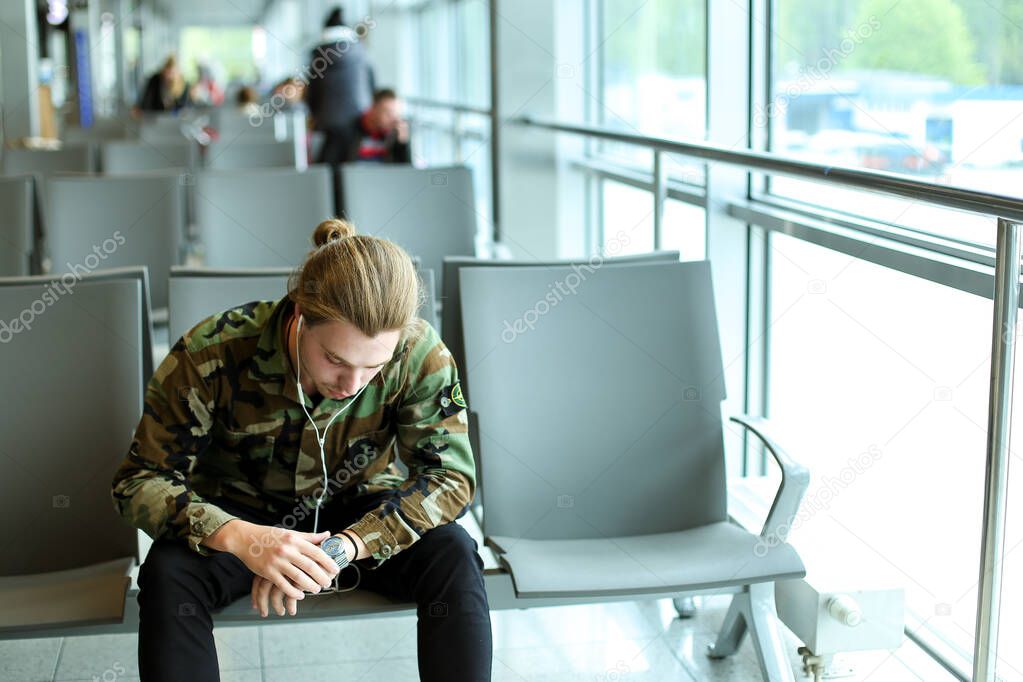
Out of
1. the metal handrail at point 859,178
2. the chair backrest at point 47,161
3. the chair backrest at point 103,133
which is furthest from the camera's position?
the chair backrest at point 103,133

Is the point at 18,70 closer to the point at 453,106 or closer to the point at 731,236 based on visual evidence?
the point at 453,106

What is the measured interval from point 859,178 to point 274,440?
106 centimetres

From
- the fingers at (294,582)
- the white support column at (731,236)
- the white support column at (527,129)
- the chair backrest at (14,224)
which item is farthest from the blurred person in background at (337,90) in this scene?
the fingers at (294,582)

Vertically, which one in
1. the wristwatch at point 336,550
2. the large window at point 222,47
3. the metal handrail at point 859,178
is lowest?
the wristwatch at point 336,550

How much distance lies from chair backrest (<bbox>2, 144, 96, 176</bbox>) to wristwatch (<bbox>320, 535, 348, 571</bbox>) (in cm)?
347

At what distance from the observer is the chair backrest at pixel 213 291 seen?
2.18 meters

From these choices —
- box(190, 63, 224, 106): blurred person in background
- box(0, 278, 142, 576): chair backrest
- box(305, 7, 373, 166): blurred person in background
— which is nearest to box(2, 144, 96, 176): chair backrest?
box(305, 7, 373, 166): blurred person in background

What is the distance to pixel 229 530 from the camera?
1685 millimetres

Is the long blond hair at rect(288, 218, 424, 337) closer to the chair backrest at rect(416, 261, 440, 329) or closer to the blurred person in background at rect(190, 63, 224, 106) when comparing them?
the chair backrest at rect(416, 261, 440, 329)

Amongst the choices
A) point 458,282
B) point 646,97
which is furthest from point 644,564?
point 646,97

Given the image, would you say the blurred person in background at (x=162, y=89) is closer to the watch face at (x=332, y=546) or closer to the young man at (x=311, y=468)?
the young man at (x=311, y=468)

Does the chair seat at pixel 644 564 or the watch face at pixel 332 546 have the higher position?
the watch face at pixel 332 546

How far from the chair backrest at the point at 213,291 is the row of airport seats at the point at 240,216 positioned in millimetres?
1264

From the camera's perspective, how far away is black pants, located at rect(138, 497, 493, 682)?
5.29 ft
